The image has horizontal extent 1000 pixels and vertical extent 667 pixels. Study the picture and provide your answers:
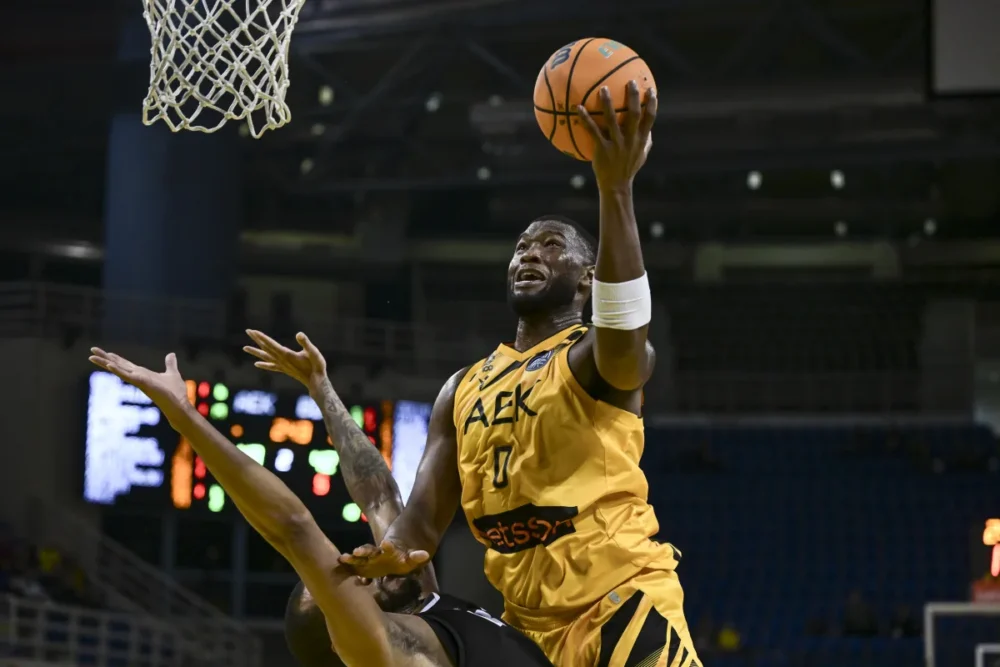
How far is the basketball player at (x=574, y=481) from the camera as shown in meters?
2.82

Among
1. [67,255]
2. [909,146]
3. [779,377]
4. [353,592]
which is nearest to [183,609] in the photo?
[67,255]

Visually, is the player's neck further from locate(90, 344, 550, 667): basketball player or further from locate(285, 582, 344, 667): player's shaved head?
locate(285, 582, 344, 667): player's shaved head

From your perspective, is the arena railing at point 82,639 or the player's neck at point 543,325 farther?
the arena railing at point 82,639

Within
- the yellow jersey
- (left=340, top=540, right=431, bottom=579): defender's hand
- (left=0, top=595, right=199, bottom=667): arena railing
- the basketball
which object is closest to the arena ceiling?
(left=0, top=595, right=199, bottom=667): arena railing

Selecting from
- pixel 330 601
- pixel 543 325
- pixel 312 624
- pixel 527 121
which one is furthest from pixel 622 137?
pixel 527 121

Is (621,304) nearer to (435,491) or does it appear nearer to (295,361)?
(435,491)

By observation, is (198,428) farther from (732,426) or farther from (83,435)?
(732,426)

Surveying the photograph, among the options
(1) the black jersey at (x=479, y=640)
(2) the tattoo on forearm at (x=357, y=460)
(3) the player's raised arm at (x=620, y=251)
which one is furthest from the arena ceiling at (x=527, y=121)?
(1) the black jersey at (x=479, y=640)

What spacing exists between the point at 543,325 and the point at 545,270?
0.15 m

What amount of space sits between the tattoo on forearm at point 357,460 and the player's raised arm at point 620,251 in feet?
3.21

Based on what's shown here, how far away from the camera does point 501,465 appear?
3.09 m

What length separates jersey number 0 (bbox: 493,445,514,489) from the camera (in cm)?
307

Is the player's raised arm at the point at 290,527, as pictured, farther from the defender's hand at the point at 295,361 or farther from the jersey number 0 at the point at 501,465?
the defender's hand at the point at 295,361

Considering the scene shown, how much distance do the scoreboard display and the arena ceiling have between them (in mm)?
4151
